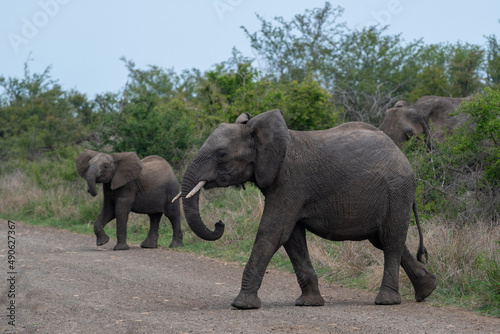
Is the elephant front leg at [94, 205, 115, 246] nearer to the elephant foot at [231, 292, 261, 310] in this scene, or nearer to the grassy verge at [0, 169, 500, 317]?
the grassy verge at [0, 169, 500, 317]

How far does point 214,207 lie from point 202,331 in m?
8.65

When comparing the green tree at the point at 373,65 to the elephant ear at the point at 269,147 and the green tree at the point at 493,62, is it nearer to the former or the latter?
the green tree at the point at 493,62

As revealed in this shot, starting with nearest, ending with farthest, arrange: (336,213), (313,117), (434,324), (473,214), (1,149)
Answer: (434,324) → (336,213) → (473,214) → (313,117) → (1,149)

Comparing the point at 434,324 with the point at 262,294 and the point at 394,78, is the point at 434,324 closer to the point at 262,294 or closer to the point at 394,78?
the point at 262,294

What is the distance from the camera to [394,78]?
29.1 m

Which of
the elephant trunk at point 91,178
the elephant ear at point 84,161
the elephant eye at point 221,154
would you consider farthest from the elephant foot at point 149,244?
the elephant eye at point 221,154

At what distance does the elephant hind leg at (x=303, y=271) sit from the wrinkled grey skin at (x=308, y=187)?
0.01m

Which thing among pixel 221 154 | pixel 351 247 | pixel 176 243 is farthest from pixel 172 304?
pixel 176 243

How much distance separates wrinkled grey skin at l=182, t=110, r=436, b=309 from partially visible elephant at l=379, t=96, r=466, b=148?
7.49 m

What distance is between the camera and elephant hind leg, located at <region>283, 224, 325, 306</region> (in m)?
7.67

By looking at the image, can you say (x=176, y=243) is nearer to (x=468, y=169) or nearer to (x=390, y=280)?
(x=468, y=169)

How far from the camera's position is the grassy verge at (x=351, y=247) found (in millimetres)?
7902

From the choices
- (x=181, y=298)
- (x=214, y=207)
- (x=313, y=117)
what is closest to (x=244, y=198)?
(x=214, y=207)

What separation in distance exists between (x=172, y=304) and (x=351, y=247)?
3.14 m
